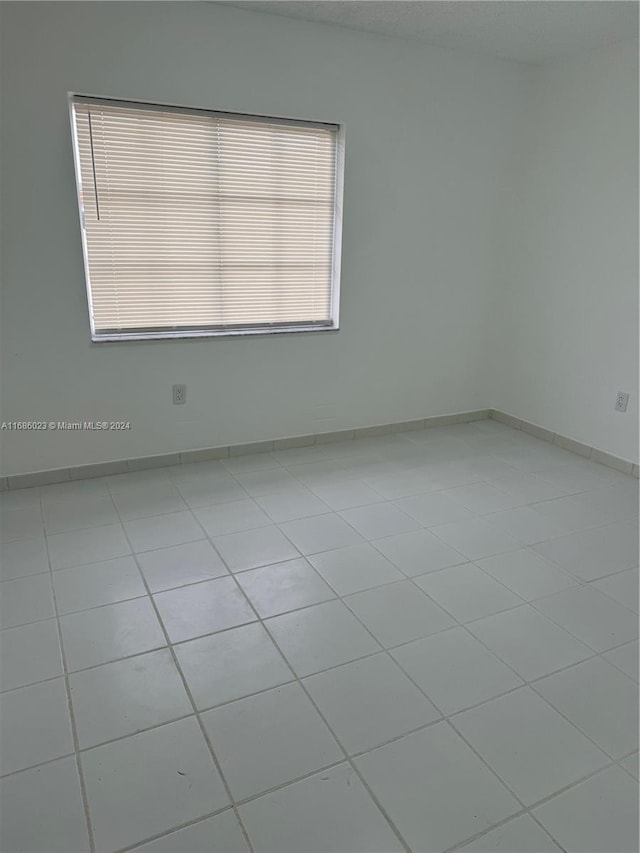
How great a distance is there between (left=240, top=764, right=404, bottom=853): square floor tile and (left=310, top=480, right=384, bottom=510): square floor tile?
5.26ft

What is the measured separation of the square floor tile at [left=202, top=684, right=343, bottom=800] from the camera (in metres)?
1.52

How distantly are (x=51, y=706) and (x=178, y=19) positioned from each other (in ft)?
10.0

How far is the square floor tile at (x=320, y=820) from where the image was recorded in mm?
1350

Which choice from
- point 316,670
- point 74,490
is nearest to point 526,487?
point 316,670

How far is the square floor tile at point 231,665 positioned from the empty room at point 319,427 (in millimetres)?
13

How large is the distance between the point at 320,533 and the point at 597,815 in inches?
61.2

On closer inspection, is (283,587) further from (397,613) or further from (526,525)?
(526,525)

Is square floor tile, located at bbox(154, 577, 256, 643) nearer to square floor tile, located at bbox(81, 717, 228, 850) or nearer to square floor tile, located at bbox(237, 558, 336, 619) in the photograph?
square floor tile, located at bbox(237, 558, 336, 619)

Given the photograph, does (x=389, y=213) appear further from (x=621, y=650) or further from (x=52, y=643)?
(x=52, y=643)

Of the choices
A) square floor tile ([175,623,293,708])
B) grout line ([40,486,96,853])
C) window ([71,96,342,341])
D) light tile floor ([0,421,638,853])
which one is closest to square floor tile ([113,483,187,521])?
light tile floor ([0,421,638,853])

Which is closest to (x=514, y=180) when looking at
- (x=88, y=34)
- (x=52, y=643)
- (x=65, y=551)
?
(x=88, y=34)

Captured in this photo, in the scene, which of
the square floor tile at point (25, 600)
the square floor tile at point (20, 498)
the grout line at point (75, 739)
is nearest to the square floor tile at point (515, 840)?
the grout line at point (75, 739)

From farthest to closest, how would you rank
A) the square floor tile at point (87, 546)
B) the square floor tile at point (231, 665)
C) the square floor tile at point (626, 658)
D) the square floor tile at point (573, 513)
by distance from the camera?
the square floor tile at point (573, 513)
the square floor tile at point (87, 546)
the square floor tile at point (626, 658)
the square floor tile at point (231, 665)

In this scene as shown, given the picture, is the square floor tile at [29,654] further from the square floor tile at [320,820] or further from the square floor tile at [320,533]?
the square floor tile at [320,533]
